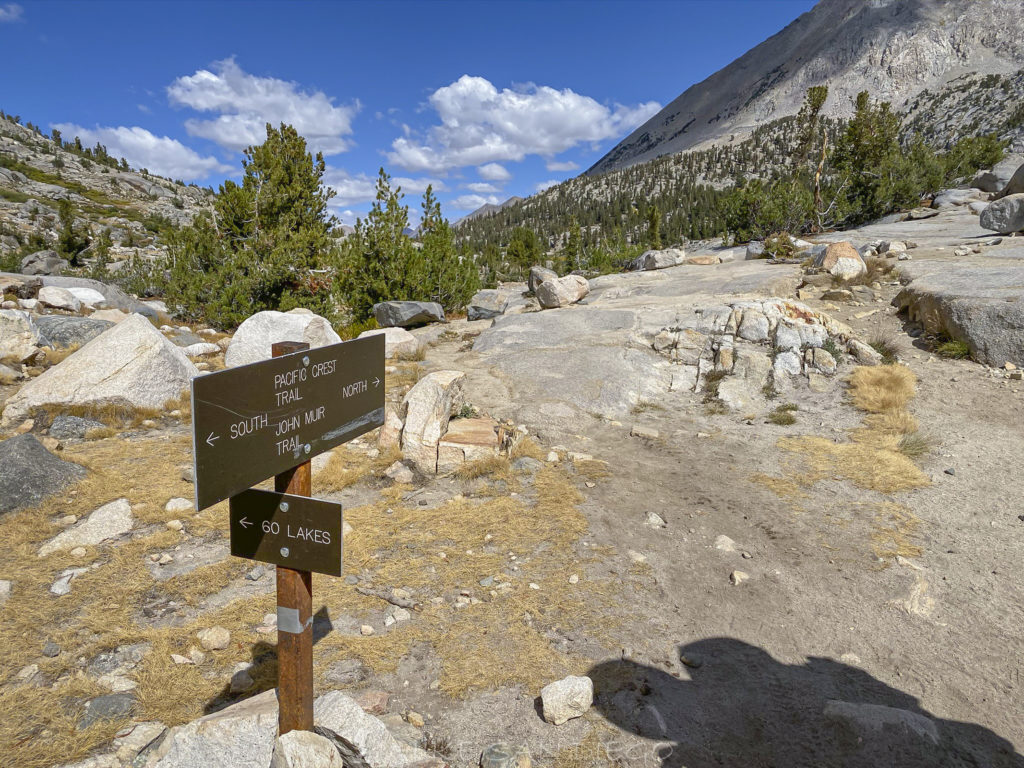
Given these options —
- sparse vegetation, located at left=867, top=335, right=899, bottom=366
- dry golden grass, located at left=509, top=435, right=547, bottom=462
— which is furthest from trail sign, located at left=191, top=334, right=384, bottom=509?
sparse vegetation, located at left=867, top=335, right=899, bottom=366

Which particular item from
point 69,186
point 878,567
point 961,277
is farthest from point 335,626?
point 69,186

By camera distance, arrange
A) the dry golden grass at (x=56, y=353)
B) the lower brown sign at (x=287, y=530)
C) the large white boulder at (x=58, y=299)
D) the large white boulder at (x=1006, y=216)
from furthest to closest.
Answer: the large white boulder at (x=1006, y=216) → the large white boulder at (x=58, y=299) → the dry golden grass at (x=56, y=353) → the lower brown sign at (x=287, y=530)

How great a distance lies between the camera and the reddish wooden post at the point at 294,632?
108 inches

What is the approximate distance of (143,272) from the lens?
2267 centimetres

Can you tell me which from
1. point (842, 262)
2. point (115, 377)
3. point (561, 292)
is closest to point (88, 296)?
point (115, 377)

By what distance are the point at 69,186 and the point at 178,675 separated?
329 ft

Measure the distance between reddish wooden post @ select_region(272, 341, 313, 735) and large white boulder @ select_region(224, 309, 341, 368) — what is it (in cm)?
928

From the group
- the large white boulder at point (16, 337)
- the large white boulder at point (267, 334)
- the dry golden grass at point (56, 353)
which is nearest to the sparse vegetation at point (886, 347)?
the large white boulder at point (267, 334)

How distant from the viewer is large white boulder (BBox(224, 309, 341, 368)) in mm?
11711

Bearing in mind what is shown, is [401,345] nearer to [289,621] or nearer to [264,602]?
[264,602]

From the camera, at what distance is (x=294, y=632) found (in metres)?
2.78

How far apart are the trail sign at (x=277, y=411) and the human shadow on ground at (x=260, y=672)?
7.27ft

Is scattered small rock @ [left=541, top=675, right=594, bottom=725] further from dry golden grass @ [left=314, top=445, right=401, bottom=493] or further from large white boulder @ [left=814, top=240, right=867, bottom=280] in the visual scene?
large white boulder @ [left=814, top=240, right=867, bottom=280]

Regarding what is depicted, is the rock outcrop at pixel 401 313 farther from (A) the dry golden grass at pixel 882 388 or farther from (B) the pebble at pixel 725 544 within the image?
(B) the pebble at pixel 725 544
